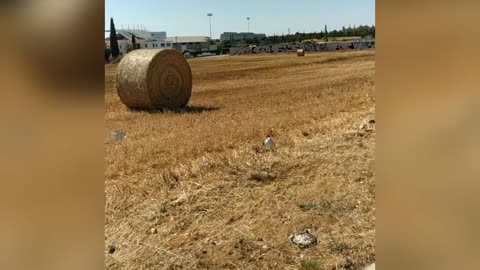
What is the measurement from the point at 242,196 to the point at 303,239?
2.78 feet

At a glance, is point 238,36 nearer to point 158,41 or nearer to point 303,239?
point 158,41

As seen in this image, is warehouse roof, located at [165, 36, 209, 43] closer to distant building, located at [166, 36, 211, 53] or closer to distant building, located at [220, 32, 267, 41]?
distant building, located at [166, 36, 211, 53]

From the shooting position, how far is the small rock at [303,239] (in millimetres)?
2959

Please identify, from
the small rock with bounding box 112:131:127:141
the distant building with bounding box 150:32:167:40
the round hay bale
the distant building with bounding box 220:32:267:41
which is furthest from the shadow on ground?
the distant building with bounding box 220:32:267:41

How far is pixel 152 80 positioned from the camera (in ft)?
33.9

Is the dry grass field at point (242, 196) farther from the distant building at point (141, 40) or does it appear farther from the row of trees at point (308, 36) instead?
the row of trees at point (308, 36)

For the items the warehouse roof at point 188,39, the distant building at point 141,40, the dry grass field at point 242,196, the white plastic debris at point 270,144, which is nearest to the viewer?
the dry grass field at point 242,196

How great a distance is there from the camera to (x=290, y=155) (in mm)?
4805

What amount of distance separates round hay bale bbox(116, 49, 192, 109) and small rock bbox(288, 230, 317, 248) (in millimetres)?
7486

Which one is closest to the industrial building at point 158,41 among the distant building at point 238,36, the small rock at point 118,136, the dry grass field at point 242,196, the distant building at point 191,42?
the distant building at point 191,42

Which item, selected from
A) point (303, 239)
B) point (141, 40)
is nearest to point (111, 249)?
point (303, 239)

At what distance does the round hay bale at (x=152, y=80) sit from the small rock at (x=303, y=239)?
24.6 ft
